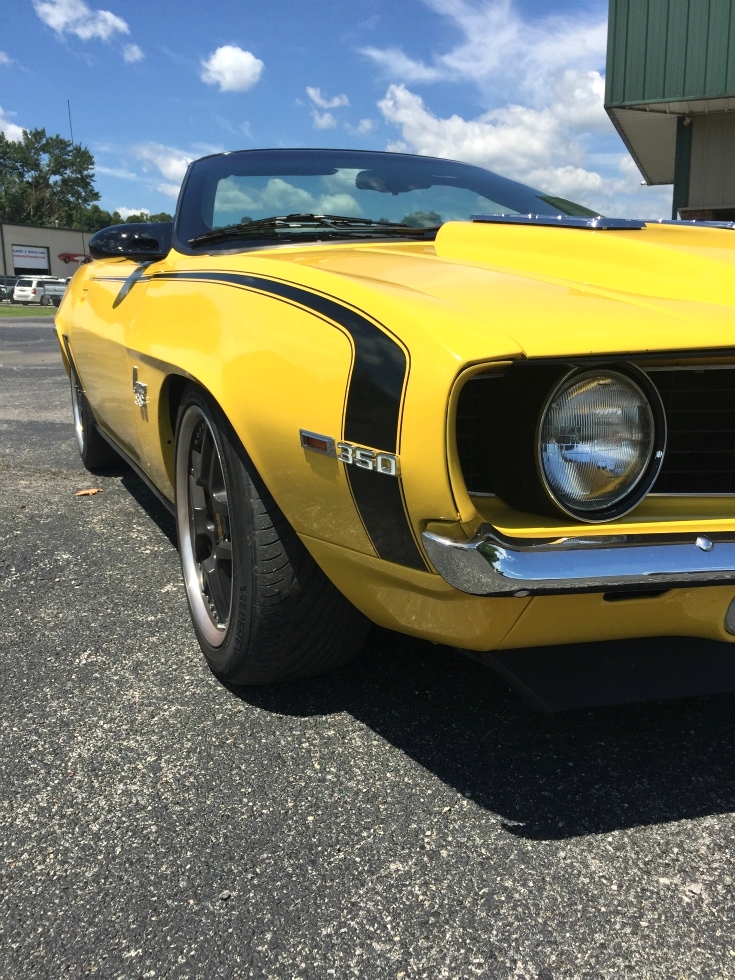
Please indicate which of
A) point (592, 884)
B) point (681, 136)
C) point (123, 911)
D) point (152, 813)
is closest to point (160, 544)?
point (152, 813)

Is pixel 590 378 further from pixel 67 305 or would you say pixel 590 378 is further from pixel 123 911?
pixel 67 305

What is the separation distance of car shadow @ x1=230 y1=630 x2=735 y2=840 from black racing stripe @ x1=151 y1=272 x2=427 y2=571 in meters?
0.59

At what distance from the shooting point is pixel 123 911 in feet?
4.50

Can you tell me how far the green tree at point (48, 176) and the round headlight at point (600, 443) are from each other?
89.1 metres

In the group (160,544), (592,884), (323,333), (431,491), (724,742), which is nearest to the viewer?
(431,491)

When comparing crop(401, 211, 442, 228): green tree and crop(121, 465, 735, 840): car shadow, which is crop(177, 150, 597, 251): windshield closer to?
crop(401, 211, 442, 228): green tree

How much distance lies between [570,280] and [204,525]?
123 cm

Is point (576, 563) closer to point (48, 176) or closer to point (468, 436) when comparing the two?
point (468, 436)

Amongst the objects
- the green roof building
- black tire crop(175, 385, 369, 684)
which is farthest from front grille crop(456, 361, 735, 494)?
the green roof building

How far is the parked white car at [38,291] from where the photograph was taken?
121 ft

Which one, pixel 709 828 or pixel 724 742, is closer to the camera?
pixel 709 828

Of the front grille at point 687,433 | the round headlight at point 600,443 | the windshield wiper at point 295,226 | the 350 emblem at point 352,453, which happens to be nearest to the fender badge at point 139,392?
the windshield wiper at point 295,226

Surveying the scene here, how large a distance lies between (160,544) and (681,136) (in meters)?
7.96

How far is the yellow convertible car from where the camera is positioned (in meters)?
1.34
